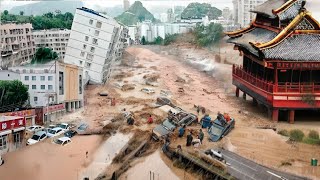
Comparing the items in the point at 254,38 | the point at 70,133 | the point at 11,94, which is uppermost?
the point at 254,38

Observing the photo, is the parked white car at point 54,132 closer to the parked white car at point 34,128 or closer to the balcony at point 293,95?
the parked white car at point 34,128

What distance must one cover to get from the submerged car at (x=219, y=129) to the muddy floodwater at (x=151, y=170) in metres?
3.75

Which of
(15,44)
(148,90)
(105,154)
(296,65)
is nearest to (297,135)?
(296,65)

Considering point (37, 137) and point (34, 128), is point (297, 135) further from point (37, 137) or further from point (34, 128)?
point (34, 128)

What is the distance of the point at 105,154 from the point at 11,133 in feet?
22.8

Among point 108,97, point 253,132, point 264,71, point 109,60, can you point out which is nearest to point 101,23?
point 109,60

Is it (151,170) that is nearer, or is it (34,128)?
(151,170)

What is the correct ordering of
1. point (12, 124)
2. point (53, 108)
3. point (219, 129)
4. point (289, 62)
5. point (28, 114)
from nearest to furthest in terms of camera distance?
1. point (219, 129)
2. point (289, 62)
3. point (12, 124)
4. point (28, 114)
5. point (53, 108)

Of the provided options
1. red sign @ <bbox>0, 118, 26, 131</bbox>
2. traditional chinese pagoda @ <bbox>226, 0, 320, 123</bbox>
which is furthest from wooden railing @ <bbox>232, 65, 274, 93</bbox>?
red sign @ <bbox>0, 118, 26, 131</bbox>

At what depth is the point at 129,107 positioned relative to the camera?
45062 mm

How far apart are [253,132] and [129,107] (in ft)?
51.0

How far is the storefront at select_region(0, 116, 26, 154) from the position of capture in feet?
110

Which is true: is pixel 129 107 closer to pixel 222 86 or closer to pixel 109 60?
pixel 222 86

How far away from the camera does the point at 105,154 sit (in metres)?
32.7
